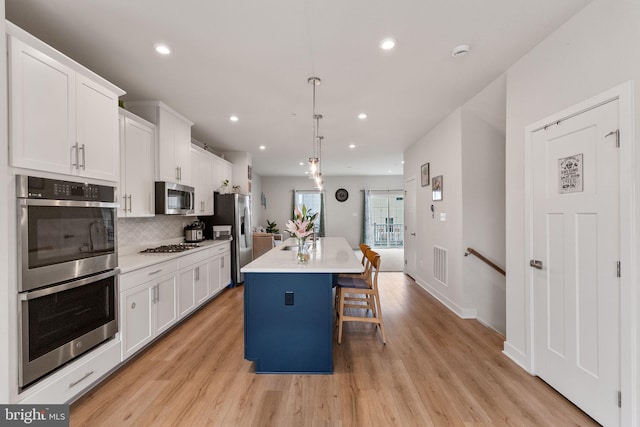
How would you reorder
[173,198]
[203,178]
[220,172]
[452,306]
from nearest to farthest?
[173,198], [452,306], [203,178], [220,172]

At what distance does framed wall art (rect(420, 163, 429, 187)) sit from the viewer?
15.1 feet

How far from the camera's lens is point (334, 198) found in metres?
9.95

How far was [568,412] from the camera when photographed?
5.98 feet

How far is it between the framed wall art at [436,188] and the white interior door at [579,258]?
182 centimetres

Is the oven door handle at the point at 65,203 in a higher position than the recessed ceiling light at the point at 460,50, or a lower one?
lower

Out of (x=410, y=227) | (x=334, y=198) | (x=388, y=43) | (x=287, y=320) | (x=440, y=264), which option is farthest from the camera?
(x=334, y=198)

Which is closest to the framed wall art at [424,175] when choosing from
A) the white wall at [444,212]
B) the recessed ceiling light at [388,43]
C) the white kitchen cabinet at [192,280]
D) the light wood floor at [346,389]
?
the white wall at [444,212]

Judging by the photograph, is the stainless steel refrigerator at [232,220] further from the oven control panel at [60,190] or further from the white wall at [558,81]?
the white wall at [558,81]

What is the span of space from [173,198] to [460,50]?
134 inches

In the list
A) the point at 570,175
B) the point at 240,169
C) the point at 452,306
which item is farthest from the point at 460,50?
the point at 240,169

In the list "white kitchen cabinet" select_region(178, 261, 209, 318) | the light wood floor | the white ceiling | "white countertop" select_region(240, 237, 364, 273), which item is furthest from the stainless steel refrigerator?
"white countertop" select_region(240, 237, 364, 273)

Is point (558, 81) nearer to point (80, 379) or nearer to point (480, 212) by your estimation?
point (480, 212)

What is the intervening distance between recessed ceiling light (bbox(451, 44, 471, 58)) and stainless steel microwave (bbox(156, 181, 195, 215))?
325 centimetres

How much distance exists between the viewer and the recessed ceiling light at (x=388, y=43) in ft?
6.88
